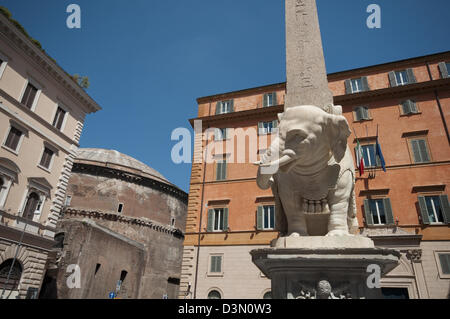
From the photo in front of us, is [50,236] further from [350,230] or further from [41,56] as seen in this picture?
[350,230]

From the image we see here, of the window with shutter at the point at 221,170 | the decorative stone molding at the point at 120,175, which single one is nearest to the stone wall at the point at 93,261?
the decorative stone molding at the point at 120,175

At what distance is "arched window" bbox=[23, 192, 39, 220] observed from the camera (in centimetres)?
1574

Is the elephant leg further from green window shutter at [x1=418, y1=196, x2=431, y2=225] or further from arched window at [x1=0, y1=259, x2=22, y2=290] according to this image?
arched window at [x1=0, y1=259, x2=22, y2=290]

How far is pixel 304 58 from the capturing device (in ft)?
14.5

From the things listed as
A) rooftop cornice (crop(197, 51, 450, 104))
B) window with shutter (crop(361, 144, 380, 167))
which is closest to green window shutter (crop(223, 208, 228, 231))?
window with shutter (crop(361, 144, 380, 167))

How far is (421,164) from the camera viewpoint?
623 inches

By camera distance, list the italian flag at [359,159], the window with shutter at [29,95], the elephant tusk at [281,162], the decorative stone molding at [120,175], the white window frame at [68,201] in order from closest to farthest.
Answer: the elephant tusk at [281,162], the italian flag at [359,159], the window with shutter at [29,95], the white window frame at [68,201], the decorative stone molding at [120,175]

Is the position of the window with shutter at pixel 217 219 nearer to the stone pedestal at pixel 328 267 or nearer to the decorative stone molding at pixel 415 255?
the decorative stone molding at pixel 415 255

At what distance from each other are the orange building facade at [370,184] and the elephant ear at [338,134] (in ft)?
43.5

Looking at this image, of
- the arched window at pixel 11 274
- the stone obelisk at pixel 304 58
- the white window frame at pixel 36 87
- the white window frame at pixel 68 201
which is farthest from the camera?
the white window frame at pixel 68 201

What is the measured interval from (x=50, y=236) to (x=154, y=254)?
16.8 meters

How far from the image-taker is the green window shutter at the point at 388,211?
15086 millimetres

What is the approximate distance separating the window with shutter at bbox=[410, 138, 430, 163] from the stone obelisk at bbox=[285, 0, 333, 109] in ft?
46.1

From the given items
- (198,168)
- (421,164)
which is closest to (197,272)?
(198,168)
